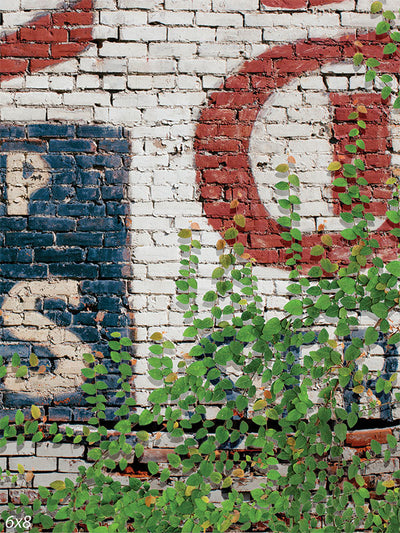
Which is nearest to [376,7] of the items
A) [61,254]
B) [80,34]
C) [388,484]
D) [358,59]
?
[358,59]

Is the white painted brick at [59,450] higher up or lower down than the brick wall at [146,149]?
lower down

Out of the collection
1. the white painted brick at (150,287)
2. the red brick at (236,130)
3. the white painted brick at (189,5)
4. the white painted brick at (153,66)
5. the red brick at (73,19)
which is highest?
the white painted brick at (189,5)

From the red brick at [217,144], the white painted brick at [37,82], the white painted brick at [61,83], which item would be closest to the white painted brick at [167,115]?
the red brick at [217,144]

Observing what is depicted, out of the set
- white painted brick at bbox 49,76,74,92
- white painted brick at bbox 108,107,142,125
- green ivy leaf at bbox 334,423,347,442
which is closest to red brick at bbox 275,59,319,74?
white painted brick at bbox 108,107,142,125

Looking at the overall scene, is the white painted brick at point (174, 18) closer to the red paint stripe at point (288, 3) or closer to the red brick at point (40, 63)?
the red paint stripe at point (288, 3)

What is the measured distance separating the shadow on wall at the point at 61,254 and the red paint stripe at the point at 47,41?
0.26 metres

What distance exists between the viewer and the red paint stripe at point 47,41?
5.98ft

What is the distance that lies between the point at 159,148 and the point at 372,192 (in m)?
0.92

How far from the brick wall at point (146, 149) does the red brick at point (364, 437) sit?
0.06 ft

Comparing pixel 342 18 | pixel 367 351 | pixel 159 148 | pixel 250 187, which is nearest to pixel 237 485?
pixel 367 351

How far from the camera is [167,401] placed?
181cm

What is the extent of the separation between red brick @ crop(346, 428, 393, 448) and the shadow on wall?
1008mm

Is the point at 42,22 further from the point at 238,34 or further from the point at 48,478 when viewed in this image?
the point at 48,478

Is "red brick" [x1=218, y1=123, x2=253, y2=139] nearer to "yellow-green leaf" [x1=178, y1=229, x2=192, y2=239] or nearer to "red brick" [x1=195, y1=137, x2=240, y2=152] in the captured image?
"red brick" [x1=195, y1=137, x2=240, y2=152]
